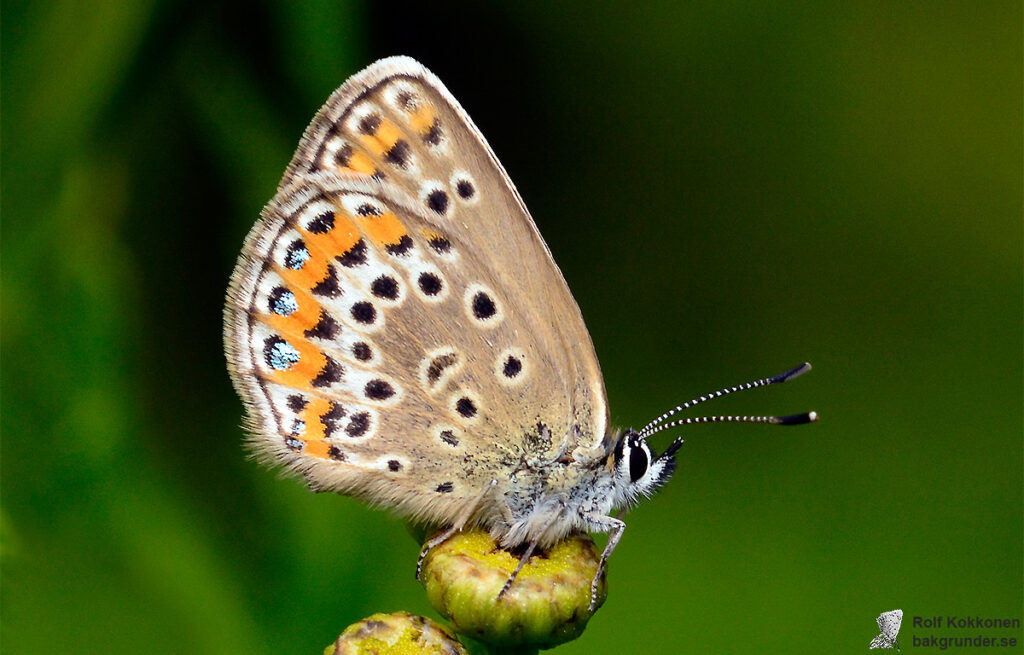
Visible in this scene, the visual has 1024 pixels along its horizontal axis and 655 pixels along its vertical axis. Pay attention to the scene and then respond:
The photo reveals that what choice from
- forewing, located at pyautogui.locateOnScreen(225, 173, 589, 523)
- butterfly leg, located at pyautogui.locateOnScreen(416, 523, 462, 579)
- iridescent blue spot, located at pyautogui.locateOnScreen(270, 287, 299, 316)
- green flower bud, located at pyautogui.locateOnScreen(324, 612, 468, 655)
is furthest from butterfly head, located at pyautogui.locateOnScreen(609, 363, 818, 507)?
iridescent blue spot, located at pyautogui.locateOnScreen(270, 287, 299, 316)

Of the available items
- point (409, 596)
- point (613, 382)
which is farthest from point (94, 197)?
point (613, 382)

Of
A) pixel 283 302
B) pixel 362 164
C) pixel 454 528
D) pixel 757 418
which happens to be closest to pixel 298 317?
pixel 283 302

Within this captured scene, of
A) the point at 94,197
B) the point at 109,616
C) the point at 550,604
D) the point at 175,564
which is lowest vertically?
the point at 109,616

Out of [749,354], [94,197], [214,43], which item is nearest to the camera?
[94,197]

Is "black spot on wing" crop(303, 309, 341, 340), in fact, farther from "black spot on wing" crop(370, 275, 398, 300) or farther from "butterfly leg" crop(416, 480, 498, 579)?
"butterfly leg" crop(416, 480, 498, 579)

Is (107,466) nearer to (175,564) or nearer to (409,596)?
(175,564)

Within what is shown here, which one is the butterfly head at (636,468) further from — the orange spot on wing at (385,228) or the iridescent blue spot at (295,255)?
the iridescent blue spot at (295,255)

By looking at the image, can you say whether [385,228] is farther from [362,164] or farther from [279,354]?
[279,354]
